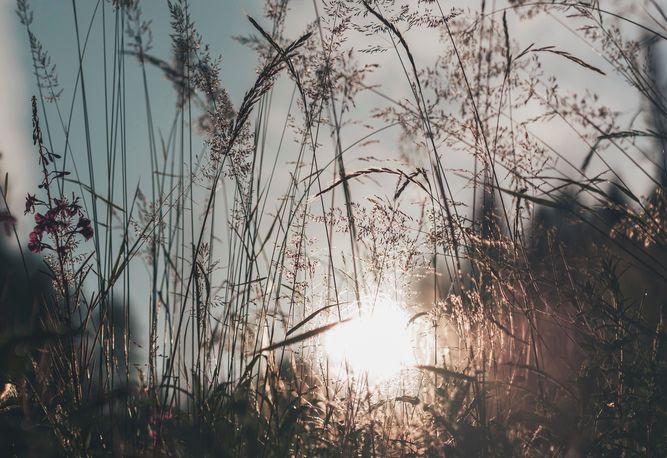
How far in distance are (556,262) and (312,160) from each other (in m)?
0.88

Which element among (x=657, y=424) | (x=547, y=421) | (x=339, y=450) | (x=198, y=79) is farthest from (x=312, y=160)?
(x=657, y=424)

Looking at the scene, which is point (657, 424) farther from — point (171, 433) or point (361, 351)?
point (171, 433)

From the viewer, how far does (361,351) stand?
200 centimetres

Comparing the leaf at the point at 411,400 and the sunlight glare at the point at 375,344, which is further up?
the sunlight glare at the point at 375,344

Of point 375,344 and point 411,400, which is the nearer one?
point 411,400

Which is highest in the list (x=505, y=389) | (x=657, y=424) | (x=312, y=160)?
(x=312, y=160)

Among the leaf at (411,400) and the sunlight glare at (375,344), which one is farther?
the sunlight glare at (375,344)

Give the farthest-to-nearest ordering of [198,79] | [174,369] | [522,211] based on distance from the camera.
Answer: [522,211], [198,79], [174,369]

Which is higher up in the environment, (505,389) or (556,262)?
(556,262)

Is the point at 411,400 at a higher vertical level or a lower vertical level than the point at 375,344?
lower

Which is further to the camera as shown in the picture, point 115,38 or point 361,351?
point 115,38

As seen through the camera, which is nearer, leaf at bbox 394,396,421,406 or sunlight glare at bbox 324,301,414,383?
leaf at bbox 394,396,421,406

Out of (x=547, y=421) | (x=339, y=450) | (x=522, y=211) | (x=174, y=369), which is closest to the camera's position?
(x=547, y=421)

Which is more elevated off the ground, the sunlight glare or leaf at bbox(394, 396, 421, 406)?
the sunlight glare
